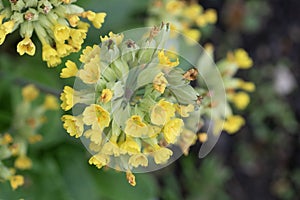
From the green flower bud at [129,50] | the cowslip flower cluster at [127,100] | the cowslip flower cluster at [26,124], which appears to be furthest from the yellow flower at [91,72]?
the cowslip flower cluster at [26,124]

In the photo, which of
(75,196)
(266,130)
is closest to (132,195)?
(75,196)

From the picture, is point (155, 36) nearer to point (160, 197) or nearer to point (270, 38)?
point (160, 197)

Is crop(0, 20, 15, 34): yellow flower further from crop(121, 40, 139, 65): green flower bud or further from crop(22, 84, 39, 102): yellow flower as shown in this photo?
crop(22, 84, 39, 102): yellow flower

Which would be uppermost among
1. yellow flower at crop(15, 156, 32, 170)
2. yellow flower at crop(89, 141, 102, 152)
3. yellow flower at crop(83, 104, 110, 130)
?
yellow flower at crop(83, 104, 110, 130)

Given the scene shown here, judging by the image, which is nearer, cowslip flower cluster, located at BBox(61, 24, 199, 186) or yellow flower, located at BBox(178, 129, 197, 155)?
cowslip flower cluster, located at BBox(61, 24, 199, 186)

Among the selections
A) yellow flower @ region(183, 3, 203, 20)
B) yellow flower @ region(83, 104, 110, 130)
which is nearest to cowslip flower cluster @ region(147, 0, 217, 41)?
yellow flower @ region(183, 3, 203, 20)

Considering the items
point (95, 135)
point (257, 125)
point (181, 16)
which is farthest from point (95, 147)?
point (257, 125)
